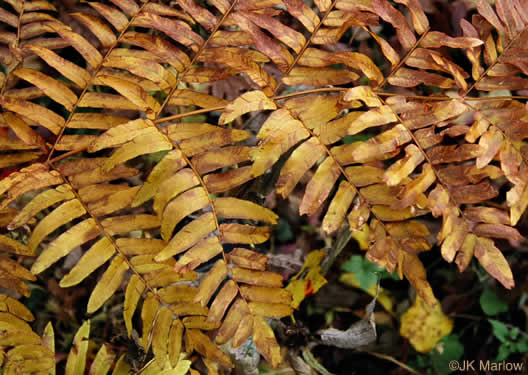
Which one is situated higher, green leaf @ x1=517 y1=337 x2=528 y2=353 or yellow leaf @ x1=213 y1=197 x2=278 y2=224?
yellow leaf @ x1=213 y1=197 x2=278 y2=224

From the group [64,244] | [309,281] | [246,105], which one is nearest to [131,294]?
[64,244]

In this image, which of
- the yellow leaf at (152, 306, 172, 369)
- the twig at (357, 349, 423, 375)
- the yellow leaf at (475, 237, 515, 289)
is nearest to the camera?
the yellow leaf at (475, 237, 515, 289)

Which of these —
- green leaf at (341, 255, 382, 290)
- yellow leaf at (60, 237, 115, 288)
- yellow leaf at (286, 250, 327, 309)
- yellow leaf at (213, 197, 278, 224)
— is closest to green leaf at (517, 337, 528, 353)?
green leaf at (341, 255, 382, 290)

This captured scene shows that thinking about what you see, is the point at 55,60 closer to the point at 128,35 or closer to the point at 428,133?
the point at 128,35

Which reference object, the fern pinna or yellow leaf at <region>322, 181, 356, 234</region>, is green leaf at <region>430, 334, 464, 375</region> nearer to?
the fern pinna

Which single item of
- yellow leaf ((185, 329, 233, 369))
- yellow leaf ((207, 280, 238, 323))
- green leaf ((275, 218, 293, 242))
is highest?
yellow leaf ((207, 280, 238, 323))

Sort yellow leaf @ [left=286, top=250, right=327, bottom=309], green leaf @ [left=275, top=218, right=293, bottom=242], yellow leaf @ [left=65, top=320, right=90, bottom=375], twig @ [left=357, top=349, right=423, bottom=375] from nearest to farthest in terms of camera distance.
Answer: yellow leaf @ [left=65, top=320, right=90, bottom=375] → yellow leaf @ [left=286, top=250, right=327, bottom=309] → twig @ [left=357, top=349, right=423, bottom=375] → green leaf @ [left=275, top=218, right=293, bottom=242]

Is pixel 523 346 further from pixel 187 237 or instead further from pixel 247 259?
pixel 187 237

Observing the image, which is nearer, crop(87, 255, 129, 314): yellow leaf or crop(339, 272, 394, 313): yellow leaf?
crop(87, 255, 129, 314): yellow leaf
